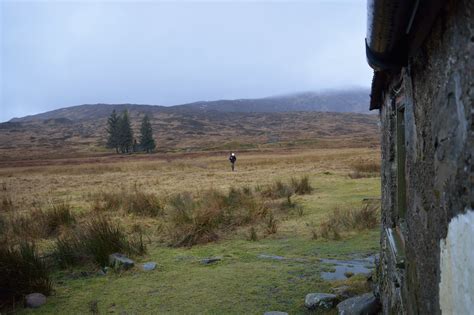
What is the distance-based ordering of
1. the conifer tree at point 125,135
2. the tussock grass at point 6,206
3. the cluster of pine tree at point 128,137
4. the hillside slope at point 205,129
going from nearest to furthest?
the tussock grass at point 6,206 → the cluster of pine tree at point 128,137 → the conifer tree at point 125,135 → the hillside slope at point 205,129

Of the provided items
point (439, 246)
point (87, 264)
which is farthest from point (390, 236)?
point (87, 264)

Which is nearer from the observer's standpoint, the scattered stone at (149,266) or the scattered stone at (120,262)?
the scattered stone at (120,262)

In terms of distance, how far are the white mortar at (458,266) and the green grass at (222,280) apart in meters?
3.92

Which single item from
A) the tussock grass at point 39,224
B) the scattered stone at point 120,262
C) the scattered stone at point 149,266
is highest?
the tussock grass at point 39,224

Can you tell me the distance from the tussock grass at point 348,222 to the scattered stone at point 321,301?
11.0ft

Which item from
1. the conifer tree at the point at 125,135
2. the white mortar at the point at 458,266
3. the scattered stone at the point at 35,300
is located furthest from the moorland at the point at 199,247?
the conifer tree at the point at 125,135

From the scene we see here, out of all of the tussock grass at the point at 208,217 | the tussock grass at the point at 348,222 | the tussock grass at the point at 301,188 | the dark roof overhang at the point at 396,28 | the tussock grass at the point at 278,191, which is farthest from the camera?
the tussock grass at the point at 301,188

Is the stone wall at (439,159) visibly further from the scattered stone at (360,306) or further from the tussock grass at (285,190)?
the tussock grass at (285,190)

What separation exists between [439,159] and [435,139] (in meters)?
0.11

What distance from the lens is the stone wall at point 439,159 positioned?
5.16 feet

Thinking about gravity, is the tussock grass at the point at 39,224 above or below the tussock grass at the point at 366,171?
above

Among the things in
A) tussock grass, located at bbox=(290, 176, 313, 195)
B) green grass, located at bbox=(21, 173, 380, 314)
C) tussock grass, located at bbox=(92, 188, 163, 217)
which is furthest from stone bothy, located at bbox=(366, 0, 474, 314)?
tussock grass, located at bbox=(290, 176, 313, 195)

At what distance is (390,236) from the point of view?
4.15m

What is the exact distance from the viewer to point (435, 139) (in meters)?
2.04
